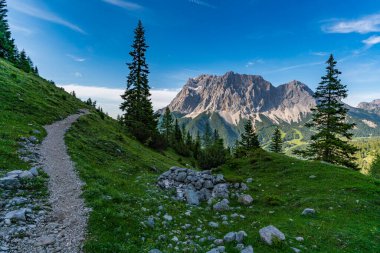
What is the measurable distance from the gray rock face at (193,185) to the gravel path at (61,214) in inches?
287

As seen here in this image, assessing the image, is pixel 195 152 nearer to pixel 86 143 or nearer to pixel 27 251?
pixel 86 143

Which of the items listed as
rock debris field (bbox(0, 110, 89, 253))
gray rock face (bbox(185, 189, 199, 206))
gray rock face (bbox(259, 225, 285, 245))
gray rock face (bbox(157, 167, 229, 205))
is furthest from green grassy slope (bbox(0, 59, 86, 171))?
gray rock face (bbox(259, 225, 285, 245))

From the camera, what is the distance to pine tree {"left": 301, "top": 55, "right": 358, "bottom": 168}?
37.1 meters

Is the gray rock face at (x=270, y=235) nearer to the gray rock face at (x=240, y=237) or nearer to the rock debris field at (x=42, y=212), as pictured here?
the gray rock face at (x=240, y=237)

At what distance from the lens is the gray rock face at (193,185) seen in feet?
57.5

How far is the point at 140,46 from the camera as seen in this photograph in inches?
1837

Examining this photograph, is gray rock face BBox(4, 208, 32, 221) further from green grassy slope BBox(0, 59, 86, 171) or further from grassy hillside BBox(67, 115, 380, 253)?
green grassy slope BBox(0, 59, 86, 171)

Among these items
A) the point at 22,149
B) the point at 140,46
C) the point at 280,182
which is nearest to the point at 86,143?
the point at 22,149

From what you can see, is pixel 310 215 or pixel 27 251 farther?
pixel 310 215

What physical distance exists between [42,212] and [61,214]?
82 centimetres

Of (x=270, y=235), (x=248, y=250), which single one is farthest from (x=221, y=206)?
(x=248, y=250)

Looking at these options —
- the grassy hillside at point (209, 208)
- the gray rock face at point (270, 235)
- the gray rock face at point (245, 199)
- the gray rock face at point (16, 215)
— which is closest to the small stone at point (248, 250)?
the grassy hillside at point (209, 208)

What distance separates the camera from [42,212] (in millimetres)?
10602

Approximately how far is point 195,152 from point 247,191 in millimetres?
61430
